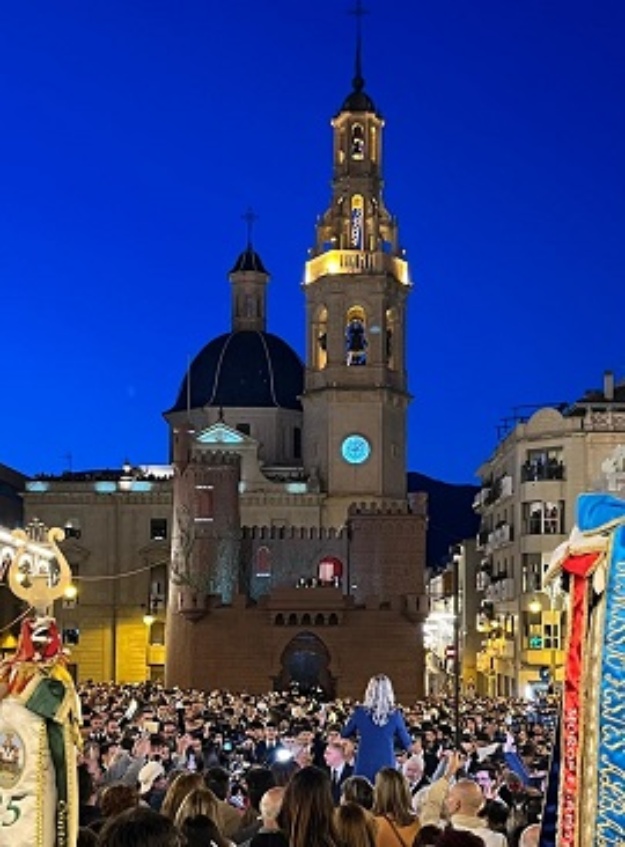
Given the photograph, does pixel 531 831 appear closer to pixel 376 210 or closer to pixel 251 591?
pixel 251 591

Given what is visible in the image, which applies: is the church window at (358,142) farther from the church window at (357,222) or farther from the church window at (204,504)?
the church window at (204,504)

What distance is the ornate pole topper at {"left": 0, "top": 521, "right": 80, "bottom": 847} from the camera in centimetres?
651

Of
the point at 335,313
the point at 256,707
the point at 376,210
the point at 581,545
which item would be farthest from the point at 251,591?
the point at 581,545

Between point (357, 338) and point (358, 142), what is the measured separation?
955cm

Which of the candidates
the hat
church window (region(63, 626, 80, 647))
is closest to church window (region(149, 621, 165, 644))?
church window (region(63, 626, 80, 647))

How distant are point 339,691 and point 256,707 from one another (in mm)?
25870

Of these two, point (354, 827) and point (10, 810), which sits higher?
point (10, 810)

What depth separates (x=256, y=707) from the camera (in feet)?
118

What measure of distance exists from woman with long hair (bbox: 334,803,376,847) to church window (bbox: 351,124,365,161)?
69.4 meters

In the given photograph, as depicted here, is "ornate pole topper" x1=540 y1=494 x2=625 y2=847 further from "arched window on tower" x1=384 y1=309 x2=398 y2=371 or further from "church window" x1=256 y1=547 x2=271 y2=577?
"arched window on tower" x1=384 y1=309 x2=398 y2=371

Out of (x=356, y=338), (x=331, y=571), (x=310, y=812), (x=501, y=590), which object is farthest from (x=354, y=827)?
(x=356, y=338)

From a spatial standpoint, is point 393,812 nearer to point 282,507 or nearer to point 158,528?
point 282,507

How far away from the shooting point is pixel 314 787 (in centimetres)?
809

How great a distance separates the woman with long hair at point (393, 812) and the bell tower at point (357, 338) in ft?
212
